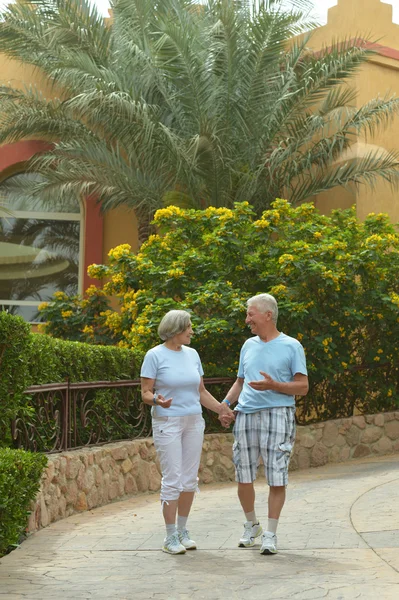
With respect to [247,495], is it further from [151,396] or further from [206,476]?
[206,476]

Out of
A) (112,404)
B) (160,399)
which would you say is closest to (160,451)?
(160,399)

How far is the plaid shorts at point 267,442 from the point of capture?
19.0 feet

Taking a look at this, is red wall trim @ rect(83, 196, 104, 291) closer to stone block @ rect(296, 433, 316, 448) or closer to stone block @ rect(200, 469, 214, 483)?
stone block @ rect(296, 433, 316, 448)

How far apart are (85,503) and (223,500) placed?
126 centimetres

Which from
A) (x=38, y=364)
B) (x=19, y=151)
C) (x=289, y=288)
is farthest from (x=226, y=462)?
(x=19, y=151)

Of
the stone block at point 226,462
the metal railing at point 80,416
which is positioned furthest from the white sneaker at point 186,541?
the stone block at point 226,462

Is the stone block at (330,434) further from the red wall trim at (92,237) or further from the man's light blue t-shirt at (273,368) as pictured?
the red wall trim at (92,237)

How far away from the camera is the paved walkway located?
16.0 ft

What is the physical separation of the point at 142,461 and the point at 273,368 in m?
3.77

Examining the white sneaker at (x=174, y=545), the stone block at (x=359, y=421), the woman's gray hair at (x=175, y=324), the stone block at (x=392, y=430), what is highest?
the woman's gray hair at (x=175, y=324)

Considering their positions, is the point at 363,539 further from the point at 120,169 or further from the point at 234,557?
the point at 120,169

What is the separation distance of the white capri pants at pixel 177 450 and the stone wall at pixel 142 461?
57.8 inches

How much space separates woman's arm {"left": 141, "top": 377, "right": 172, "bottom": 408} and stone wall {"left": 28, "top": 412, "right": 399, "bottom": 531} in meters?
1.56

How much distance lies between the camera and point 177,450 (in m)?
5.92
